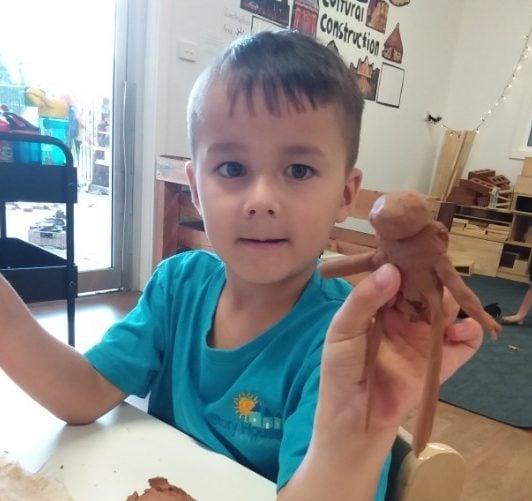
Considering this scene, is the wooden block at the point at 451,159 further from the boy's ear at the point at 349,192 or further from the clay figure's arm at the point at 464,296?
the clay figure's arm at the point at 464,296

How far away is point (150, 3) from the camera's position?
2.28 m

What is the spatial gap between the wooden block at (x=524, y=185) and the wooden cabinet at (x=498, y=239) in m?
0.05

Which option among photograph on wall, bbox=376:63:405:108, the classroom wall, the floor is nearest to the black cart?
the floor

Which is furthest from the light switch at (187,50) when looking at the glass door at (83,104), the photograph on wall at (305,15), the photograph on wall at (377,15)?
the photograph on wall at (377,15)

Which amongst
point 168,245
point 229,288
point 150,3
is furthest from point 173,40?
point 229,288

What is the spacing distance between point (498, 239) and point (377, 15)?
74.1 inches

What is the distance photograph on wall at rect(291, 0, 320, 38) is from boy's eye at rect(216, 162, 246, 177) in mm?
2622

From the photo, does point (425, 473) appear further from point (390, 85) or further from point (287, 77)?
point (390, 85)

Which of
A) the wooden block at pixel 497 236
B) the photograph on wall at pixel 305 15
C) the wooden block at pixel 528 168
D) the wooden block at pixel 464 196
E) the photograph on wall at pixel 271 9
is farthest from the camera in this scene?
the wooden block at pixel 464 196

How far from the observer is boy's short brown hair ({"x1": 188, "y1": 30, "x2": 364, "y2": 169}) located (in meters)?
0.55

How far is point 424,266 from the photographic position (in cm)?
32

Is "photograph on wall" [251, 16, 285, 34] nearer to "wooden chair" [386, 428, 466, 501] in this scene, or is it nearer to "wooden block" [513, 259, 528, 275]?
"wooden chair" [386, 428, 466, 501]

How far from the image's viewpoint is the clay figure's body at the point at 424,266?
310 mm

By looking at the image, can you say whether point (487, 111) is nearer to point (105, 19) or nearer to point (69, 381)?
point (105, 19)
